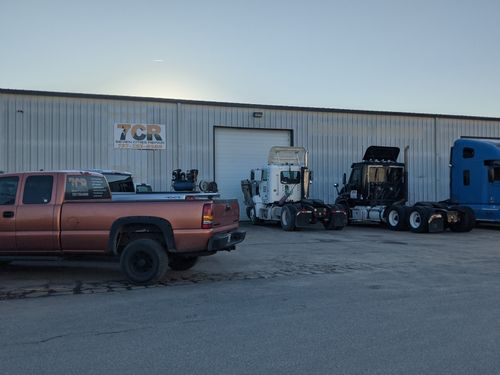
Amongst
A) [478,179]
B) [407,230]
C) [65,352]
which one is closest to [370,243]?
[407,230]

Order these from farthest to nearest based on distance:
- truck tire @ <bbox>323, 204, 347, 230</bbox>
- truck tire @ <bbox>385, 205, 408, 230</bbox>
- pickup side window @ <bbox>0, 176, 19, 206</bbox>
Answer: truck tire @ <bbox>323, 204, 347, 230</bbox> → truck tire @ <bbox>385, 205, 408, 230</bbox> → pickup side window @ <bbox>0, 176, 19, 206</bbox>

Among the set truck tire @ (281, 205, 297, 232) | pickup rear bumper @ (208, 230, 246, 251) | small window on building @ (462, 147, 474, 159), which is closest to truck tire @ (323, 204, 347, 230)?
truck tire @ (281, 205, 297, 232)

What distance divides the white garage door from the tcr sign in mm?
2839

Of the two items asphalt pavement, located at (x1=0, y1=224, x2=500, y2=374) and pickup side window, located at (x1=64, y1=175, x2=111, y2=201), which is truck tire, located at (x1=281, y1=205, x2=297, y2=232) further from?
pickup side window, located at (x1=64, y1=175, x2=111, y2=201)

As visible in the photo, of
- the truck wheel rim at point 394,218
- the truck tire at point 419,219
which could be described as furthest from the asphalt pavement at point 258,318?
the truck wheel rim at point 394,218

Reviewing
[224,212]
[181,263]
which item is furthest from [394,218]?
[224,212]

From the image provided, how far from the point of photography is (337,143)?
28.7m

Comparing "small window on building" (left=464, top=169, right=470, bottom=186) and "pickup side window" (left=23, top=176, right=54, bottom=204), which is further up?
"small window on building" (left=464, top=169, right=470, bottom=186)

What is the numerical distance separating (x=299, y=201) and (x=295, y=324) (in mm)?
16373

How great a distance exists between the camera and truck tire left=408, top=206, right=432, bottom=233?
66.1 ft

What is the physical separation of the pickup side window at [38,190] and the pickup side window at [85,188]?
0.32 meters

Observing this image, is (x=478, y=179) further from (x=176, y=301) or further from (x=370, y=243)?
(x=176, y=301)

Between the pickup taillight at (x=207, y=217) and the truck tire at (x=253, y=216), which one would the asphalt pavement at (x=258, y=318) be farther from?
the truck tire at (x=253, y=216)

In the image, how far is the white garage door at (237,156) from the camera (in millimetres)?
26734
